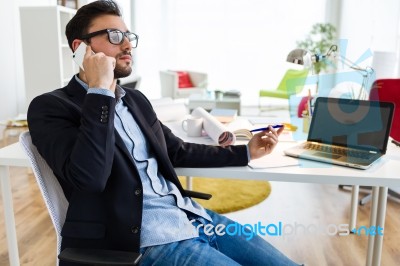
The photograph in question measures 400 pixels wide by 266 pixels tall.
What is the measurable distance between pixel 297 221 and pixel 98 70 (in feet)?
6.37

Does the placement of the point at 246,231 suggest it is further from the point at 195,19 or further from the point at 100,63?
the point at 195,19

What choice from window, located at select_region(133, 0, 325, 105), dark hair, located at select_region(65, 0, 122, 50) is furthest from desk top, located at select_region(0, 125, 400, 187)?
window, located at select_region(133, 0, 325, 105)

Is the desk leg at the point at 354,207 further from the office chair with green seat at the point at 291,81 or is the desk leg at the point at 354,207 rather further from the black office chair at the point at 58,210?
the office chair with green seat at the point at 291,81

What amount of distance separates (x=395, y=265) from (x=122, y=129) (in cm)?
168

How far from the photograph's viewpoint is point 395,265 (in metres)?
2.05

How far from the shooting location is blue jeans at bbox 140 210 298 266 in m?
1.06

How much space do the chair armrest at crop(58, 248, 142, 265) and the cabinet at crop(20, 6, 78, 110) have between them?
3.56 m

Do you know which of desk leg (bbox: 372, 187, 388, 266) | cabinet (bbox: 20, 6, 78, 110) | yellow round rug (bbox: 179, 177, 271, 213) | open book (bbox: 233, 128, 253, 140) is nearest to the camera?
desk leg (bbox: 372, 187, 388, 266)

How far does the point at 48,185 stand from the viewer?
1.07 meters

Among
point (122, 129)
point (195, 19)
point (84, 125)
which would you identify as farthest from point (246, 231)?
point (195, 19)

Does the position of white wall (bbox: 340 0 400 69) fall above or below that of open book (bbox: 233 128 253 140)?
above

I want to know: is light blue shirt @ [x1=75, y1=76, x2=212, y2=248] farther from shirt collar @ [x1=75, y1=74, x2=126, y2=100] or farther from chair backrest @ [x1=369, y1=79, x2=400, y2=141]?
chair backrest @ [x1=369, y1=79, x2=400, y2=141]

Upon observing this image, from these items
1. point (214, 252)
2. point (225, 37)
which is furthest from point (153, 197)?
point (225, 37)

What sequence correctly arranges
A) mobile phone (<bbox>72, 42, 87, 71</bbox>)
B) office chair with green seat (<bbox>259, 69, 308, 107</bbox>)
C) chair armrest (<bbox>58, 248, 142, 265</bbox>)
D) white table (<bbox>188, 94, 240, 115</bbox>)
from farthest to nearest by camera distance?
office chair with green seat (<bbox>259, 69, 308, 107</bbox>)
white table (<bbox>188, 94, 240, 115</bbox>)
mobile phone (<bbox>72, 42, 87, 71</bbox>)
chair armrest (<bbox>58, 248, 142, 265</bbox>)
